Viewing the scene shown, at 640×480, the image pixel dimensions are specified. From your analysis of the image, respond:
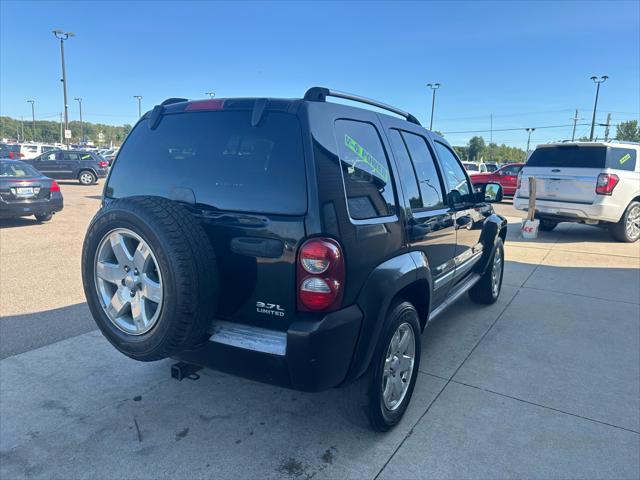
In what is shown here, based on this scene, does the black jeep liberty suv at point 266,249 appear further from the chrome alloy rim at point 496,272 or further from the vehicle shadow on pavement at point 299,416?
the chrome alloy rim at point 496,272

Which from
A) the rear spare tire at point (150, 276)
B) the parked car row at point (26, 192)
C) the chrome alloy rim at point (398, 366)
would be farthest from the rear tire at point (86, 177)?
the chrome alloy rim at point (398, 366)

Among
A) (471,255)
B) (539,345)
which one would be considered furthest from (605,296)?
(471,255)

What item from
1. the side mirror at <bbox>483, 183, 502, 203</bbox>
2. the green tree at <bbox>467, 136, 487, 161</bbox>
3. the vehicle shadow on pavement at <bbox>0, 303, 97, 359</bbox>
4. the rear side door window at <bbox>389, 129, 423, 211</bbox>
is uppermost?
the green tree at <bbox>467, 136, 487, 161</bbox>

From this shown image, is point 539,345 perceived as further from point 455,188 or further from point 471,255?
point 455,188

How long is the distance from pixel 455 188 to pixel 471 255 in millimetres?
762

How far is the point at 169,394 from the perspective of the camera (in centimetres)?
322

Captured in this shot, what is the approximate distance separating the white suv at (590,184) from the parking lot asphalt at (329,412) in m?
4.58

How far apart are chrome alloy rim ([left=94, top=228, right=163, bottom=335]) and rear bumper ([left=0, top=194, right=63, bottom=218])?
8434 mm

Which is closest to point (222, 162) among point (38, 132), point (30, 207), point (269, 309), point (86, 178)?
point (269, 309)

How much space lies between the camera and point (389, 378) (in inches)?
111

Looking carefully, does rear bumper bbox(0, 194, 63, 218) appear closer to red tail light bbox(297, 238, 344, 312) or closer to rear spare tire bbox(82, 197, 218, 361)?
rear spare tire bbox(82, 197, 218, 361)

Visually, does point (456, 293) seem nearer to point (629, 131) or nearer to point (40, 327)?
point (40, 327)

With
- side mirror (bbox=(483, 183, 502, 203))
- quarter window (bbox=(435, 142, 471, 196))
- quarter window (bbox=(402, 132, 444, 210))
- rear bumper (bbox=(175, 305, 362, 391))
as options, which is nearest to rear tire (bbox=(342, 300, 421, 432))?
rear bumper (bbox=(175, 305, 362, 391))

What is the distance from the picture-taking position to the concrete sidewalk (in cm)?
251
